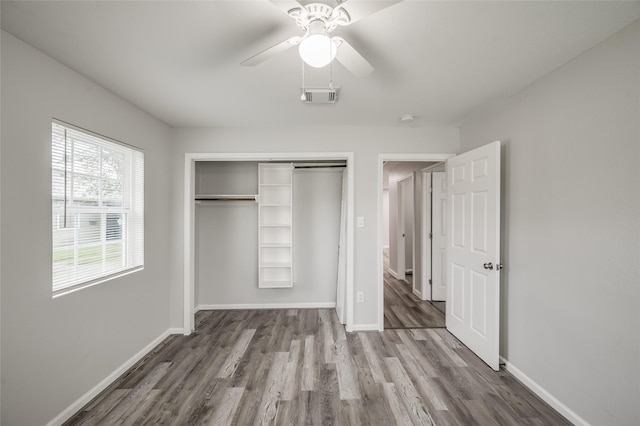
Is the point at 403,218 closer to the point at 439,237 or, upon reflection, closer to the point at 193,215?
the point at 439,237

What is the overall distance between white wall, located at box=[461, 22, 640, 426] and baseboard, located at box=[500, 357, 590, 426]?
0.04m

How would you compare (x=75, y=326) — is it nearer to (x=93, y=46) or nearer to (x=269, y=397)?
(x=269, y=397)

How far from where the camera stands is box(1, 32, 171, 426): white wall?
1.55 metres

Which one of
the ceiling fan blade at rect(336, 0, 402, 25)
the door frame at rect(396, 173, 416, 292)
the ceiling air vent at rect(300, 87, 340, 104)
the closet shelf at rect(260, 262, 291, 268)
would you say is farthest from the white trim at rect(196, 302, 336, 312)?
the ceiling fan blade at rect(336, 0, 402, 25)

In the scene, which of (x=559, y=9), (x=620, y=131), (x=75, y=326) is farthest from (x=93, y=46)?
(x=620, y=131)

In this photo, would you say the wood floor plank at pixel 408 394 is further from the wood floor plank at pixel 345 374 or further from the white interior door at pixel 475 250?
the white interior door at pixel 475 250

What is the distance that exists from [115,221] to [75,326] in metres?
0.87

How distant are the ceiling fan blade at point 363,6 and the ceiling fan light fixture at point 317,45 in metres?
0.12

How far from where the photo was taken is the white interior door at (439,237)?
14.6ft

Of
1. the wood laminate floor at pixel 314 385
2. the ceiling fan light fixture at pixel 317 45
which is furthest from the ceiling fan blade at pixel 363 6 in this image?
the wood laminate floor at pixel 314 385

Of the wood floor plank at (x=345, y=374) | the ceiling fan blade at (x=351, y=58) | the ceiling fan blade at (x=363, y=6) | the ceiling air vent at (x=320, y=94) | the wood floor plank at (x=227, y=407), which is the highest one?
the ceiling air vent at (x=320, y=94)

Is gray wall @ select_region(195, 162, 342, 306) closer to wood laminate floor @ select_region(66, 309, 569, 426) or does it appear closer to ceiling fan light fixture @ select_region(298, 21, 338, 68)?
wood laminate floor @ select_region(66, 309, 569, 426)

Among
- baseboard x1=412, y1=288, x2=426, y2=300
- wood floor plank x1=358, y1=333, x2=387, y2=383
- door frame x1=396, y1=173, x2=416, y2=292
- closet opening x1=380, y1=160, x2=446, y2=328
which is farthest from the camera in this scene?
door frame x1=396, y1=173, x2=416, y2=292

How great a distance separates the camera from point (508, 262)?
2.50 meters
